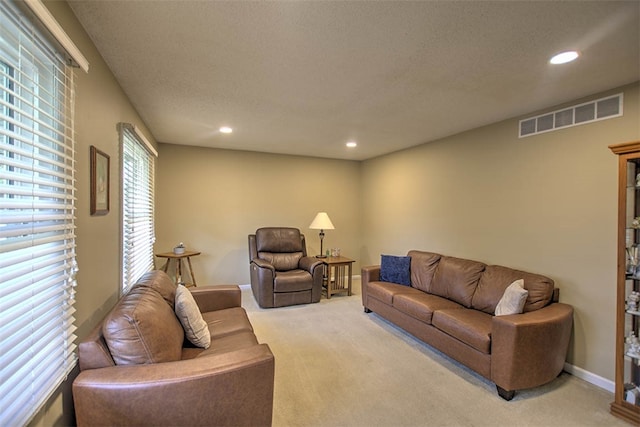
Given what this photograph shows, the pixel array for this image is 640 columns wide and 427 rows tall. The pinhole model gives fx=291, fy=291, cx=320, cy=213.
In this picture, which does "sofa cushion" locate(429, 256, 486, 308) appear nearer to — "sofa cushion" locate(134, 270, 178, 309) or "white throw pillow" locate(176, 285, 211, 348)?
Result: "white throw pillow" locate(176, 285, 211, 348)

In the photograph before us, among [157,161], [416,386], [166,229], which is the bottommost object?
[416,386]

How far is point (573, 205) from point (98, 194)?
3.71 metres

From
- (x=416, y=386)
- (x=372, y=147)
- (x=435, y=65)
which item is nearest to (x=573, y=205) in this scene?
(x=435, y=65)

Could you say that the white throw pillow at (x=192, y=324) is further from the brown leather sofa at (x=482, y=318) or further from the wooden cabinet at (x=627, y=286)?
the wooden cabinet at (x=627, y=286)

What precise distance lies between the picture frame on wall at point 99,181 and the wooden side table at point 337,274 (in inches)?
125

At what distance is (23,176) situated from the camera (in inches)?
43.5

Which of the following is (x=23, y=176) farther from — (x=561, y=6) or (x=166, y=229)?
(x=166, y=229)

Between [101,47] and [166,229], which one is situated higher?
[101,47]

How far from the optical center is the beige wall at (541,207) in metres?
2.38

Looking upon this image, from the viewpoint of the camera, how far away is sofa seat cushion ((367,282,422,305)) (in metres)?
3.47

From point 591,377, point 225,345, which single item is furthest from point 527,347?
point 225,345

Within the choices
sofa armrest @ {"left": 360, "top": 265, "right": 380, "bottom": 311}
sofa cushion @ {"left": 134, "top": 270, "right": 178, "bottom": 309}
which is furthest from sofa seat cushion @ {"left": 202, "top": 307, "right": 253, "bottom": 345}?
sofa armrest @ {"left": 360, "top": 265, "right": 380, "bottom": 311}

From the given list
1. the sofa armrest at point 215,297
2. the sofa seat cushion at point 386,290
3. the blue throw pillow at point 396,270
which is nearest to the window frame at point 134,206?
the sofa armrest at point 215,297

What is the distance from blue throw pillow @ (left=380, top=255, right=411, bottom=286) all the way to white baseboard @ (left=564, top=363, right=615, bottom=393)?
171 centimetres
